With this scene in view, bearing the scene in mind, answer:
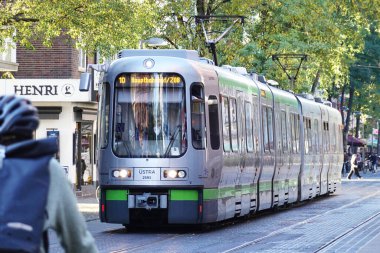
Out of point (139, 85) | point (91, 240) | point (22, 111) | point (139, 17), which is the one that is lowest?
point (91, 240)

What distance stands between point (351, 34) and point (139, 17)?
74.1 feet

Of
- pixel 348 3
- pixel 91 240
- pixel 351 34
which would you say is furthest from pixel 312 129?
pixel 91 240

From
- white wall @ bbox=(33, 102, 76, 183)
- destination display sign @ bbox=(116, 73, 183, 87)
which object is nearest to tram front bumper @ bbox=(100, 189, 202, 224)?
destination display sign @ bbox=(116, 73, 183, 87)

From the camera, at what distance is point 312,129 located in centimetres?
3409

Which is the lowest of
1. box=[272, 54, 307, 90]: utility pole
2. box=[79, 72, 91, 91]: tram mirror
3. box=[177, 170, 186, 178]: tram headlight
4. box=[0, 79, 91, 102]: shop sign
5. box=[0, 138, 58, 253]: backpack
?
box=[0, 138, 58, 253]: backpack

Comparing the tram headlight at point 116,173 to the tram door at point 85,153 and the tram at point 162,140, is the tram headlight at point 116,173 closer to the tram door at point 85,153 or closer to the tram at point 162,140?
the tram at point 162,140

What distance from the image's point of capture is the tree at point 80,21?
2500 cm

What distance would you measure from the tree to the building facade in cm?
1115

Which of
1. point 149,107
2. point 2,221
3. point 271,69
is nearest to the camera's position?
point 2,221

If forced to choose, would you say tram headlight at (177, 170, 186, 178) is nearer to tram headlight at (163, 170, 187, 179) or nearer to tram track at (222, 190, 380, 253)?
tram headlight at (163, 170, 187, 179)

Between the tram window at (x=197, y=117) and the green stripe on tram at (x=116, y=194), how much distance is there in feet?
4.78

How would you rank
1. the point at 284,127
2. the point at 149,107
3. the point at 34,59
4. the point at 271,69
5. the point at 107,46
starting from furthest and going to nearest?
1. the point at 271,69
2. the point at 34,59
3. the point at 284,127
4. the point at 107,46
5. the point at 149,107

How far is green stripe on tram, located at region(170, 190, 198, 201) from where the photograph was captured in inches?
767

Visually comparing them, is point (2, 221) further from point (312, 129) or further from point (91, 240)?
point (312, 129)
